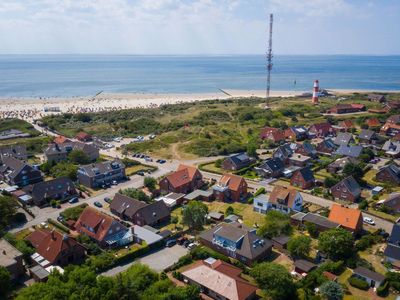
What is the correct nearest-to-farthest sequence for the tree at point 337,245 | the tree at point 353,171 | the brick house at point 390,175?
the tree at point 337,245
the brick house at point 390,175
the tree at point 353,171

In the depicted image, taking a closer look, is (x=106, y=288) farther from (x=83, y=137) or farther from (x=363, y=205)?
(x=83, y=137)

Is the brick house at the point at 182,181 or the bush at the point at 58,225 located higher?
the brick house at the point at 182,181

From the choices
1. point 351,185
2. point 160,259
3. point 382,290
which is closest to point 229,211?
point 160,259

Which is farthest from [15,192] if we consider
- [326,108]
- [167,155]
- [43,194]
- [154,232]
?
[326,108]

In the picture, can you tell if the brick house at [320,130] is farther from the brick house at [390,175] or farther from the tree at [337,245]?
the tree at [337,245]

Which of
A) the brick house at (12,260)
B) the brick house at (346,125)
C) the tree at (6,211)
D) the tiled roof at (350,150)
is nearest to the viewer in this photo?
the brick house at (12,260)

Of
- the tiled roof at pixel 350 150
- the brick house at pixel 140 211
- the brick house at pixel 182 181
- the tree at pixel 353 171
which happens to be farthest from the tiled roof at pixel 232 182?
the tiled roof at pixel 350 150

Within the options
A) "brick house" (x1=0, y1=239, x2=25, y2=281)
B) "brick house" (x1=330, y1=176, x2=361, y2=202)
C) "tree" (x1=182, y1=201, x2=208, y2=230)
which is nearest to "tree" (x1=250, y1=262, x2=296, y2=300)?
"tree" (x1=182, y1=201, x2=208, y2=230)
